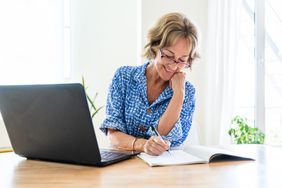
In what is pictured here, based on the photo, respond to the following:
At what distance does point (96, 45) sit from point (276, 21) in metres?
1.73

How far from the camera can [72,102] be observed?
0.98 metres

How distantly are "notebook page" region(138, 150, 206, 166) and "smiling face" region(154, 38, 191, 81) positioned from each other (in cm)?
51

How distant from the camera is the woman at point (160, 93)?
Result: 1571 mm

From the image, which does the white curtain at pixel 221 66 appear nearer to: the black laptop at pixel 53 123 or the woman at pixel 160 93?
the woman at pixel 160 93

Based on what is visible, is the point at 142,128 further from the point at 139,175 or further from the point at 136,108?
the point at 139,175

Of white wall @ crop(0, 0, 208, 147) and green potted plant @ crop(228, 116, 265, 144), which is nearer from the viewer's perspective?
green potted plant @ crop(228, 116, 265, 144)

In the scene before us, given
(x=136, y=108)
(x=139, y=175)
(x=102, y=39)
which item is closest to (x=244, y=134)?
(x=102, y=39)

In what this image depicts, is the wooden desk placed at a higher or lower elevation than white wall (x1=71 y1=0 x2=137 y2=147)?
lower

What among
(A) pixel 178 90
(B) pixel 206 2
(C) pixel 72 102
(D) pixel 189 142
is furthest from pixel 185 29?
(B) pixel 206 2

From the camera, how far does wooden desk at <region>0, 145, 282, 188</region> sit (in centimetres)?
86

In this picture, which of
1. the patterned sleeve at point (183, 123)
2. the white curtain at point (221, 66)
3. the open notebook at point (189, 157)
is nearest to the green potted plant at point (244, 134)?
the white curtain at point (221, 66)

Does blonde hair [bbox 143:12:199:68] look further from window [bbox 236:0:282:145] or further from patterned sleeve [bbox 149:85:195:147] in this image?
window [bbox 236:0:282:145]

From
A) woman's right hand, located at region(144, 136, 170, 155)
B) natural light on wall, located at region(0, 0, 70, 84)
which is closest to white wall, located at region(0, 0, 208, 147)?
natural light on wall, located at region(0, 0, 70, 84)

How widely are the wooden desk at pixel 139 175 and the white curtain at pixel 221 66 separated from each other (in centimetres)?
213
